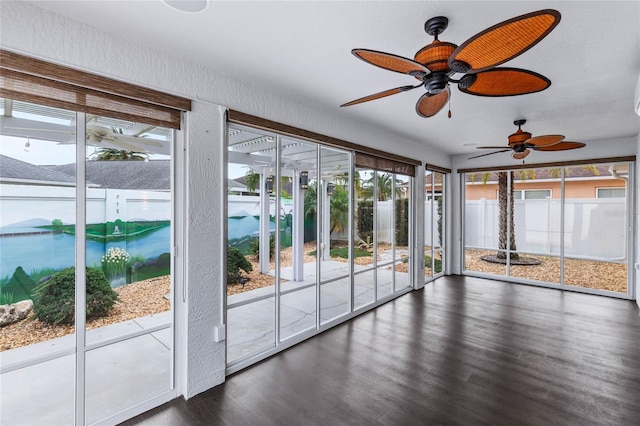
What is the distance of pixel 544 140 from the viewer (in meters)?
3.64

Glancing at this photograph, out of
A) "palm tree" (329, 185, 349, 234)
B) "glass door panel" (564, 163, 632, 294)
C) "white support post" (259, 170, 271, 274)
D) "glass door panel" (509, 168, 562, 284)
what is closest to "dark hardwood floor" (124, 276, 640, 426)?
"white support post" (259, 170, 271, 274)

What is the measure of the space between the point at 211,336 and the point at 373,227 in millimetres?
3050

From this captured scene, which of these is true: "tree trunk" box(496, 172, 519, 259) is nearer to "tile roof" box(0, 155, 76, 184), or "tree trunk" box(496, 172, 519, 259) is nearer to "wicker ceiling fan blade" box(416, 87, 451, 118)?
"wicker ceiling fan blade" box(416, 87, 451, 118)

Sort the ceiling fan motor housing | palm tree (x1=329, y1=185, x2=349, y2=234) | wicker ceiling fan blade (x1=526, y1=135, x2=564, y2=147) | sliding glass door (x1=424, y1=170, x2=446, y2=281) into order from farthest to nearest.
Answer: sliding glass door (x1=424, y1=170, x2=446, y2=281) → palm tree (x1=329, y1=185, x2=349, y2=234) → the ceiling fan motor housing → wicker ceiling fan blade (x1=526, y1=135, x2=564, y2=147)

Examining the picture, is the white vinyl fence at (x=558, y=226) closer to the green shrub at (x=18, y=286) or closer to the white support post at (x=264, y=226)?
the white support post at (x=264, y=226)

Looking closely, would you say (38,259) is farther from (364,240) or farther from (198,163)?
(364,240)

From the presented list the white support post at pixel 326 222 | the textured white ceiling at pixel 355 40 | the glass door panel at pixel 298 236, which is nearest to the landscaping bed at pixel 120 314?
the glass door panel at pixel 298 236

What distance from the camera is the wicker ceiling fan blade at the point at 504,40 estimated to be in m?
1.21

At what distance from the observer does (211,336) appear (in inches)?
108

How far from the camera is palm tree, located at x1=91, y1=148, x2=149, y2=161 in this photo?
225cm

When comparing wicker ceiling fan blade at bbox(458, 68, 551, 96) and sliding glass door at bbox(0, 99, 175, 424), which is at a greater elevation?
wicker ceiling fan blade at bbox(458, 68, 551, 96)

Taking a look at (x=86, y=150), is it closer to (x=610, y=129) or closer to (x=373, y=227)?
(x=373, y=227)

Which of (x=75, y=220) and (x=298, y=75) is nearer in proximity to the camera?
(x=75, y=220)

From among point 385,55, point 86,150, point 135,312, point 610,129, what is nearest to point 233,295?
point 135,312
